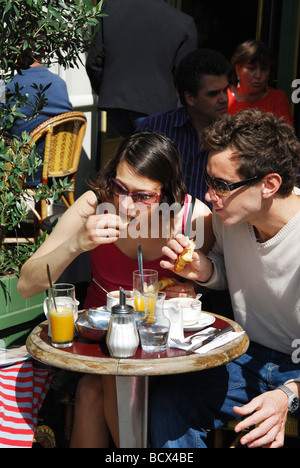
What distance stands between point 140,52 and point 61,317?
3.24 m

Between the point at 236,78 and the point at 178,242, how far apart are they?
10.6 ft

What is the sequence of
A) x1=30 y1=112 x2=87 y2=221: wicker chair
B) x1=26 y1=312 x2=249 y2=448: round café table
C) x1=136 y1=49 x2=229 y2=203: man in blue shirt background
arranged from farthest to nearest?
1. x1=30 y1=112 x2=87 y2=221: wicker chair
2. x1=136 y1=49 x2=229 y2=203: man in blue shirt background
3. x1=26 y1=312 x2=249 y2=448: round café table

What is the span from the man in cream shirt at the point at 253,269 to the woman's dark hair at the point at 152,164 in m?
0.23

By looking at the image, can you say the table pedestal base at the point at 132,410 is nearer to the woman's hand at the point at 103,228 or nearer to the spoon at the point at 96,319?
the spoon at the point at 96,319

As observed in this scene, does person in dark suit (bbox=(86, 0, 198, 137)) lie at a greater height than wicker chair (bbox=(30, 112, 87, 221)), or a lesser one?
greater

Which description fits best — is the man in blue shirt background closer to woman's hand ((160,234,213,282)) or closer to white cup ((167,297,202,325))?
woman's hand ((160,234,213,282))

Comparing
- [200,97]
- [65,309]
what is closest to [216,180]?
[65,309]

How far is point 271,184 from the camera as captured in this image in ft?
8.79

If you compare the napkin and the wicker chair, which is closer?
the napkin

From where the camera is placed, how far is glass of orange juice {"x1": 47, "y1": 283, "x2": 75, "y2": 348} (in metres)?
2.34

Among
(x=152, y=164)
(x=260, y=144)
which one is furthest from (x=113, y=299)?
(x=260, y=144)

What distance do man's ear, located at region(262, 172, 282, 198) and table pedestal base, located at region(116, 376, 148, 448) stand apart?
38.7 inches

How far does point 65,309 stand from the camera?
2402mm

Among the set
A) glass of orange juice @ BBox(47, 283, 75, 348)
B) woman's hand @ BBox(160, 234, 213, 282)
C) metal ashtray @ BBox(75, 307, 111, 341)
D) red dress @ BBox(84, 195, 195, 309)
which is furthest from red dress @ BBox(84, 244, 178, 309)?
glass of orange juice @ BBox(47, 283, 75, 348)
